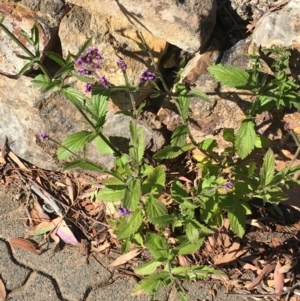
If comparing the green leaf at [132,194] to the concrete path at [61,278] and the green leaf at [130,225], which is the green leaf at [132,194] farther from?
the concrete path at [61,278]

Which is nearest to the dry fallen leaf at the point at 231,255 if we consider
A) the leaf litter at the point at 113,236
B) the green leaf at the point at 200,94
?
the leaf litter at the point at 113,236

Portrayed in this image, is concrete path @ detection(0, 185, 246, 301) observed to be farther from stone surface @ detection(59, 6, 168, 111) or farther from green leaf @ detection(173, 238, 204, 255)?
stone surface @ detection(59, 6, 168, 111)

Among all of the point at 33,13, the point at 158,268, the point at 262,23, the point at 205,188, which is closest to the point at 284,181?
the point at 205,188

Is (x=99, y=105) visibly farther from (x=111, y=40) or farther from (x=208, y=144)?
(x=208, y=144)

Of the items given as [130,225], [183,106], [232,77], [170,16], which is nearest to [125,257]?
[130,225]

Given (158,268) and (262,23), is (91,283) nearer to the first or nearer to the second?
(158,268)

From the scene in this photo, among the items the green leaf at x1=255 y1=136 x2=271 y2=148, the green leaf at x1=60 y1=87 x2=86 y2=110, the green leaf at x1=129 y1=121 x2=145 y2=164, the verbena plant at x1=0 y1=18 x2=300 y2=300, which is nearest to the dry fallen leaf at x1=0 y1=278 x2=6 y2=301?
the verbena plant at x1=0 y1=18 x2=300 y2=300
